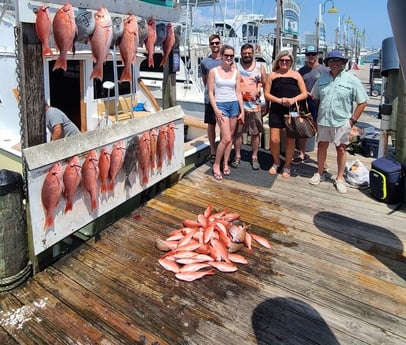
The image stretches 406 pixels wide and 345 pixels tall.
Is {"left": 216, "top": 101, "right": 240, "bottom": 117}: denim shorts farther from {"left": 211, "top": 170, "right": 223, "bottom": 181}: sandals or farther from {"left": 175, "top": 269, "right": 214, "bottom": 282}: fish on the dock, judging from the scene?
{"left": 175, "top": 269, "right": 214, "bottom": 282}: fish on the dock

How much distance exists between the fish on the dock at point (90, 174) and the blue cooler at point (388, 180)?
10.2 ft

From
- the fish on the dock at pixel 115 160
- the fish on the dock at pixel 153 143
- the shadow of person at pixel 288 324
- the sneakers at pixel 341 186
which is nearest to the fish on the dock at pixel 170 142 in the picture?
the fish on the dock at pixel 153 143

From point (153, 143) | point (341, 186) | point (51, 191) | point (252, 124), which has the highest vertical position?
point (252, 124)

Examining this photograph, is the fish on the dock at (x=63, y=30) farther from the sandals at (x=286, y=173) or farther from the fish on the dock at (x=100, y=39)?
the sandals at (x=286, y=173)

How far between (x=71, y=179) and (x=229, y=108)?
2.32 metres

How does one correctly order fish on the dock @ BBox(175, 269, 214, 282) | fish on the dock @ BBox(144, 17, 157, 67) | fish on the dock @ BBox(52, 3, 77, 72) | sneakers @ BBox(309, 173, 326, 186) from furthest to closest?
sneakers @ BBox(309, 173, 326, 186), fish on the dock @ BBox(144, 17, 157, 67), fish on the dock @ BBox(175, 269, 214, 282), fish on the dock @ BBox(52, 3, 77, 72)

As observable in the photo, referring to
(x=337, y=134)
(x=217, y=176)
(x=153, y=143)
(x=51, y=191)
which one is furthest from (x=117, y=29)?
(x=337, y=134)

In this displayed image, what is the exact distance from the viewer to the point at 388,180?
13.1 feet

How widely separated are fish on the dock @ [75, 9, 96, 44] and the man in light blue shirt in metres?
2.63

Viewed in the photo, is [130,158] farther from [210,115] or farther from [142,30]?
[210,115]

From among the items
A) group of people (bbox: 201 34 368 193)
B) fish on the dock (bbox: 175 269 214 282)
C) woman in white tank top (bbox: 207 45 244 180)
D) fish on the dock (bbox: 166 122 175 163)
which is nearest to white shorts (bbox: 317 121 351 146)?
group of people (bbox: 201 34 368 193)

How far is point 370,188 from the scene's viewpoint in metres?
4.37

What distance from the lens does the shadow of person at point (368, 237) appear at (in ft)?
9.84

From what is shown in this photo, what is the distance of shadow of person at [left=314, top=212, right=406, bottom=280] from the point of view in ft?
9.84
